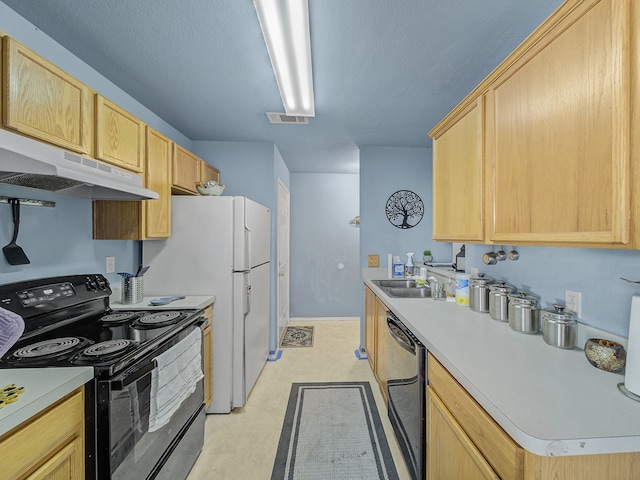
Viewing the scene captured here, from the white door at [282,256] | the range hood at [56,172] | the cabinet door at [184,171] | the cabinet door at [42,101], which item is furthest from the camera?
the white door at [282,256]

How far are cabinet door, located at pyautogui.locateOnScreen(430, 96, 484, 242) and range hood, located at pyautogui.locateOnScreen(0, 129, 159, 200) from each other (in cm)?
183

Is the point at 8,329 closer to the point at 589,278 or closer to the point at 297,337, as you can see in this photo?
the point at 589,278

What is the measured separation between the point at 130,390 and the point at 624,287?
194 centimetres

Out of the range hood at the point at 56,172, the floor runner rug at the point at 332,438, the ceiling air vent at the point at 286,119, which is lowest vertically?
the floor runner rug at the point at 332,438

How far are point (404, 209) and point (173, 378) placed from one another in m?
2.76

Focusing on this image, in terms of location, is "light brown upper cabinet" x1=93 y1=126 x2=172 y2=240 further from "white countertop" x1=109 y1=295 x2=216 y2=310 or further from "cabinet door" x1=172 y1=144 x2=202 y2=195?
"white countertop" x1=109 y1=295 x2=216 y2=310

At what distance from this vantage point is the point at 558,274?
1.31 metres

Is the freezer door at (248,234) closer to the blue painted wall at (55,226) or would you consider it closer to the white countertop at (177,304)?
the white countertop at (177,304)

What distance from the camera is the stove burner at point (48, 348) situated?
1.13 metres

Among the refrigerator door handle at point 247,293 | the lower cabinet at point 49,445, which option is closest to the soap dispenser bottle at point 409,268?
the refrigerator door handle at point 247,293

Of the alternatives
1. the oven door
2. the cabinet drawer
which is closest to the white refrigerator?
the oven door

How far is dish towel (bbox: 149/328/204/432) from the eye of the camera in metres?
1.30

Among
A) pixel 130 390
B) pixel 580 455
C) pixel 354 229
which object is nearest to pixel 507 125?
pixel 580 455

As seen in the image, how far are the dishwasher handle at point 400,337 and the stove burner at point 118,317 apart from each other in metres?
1.58
